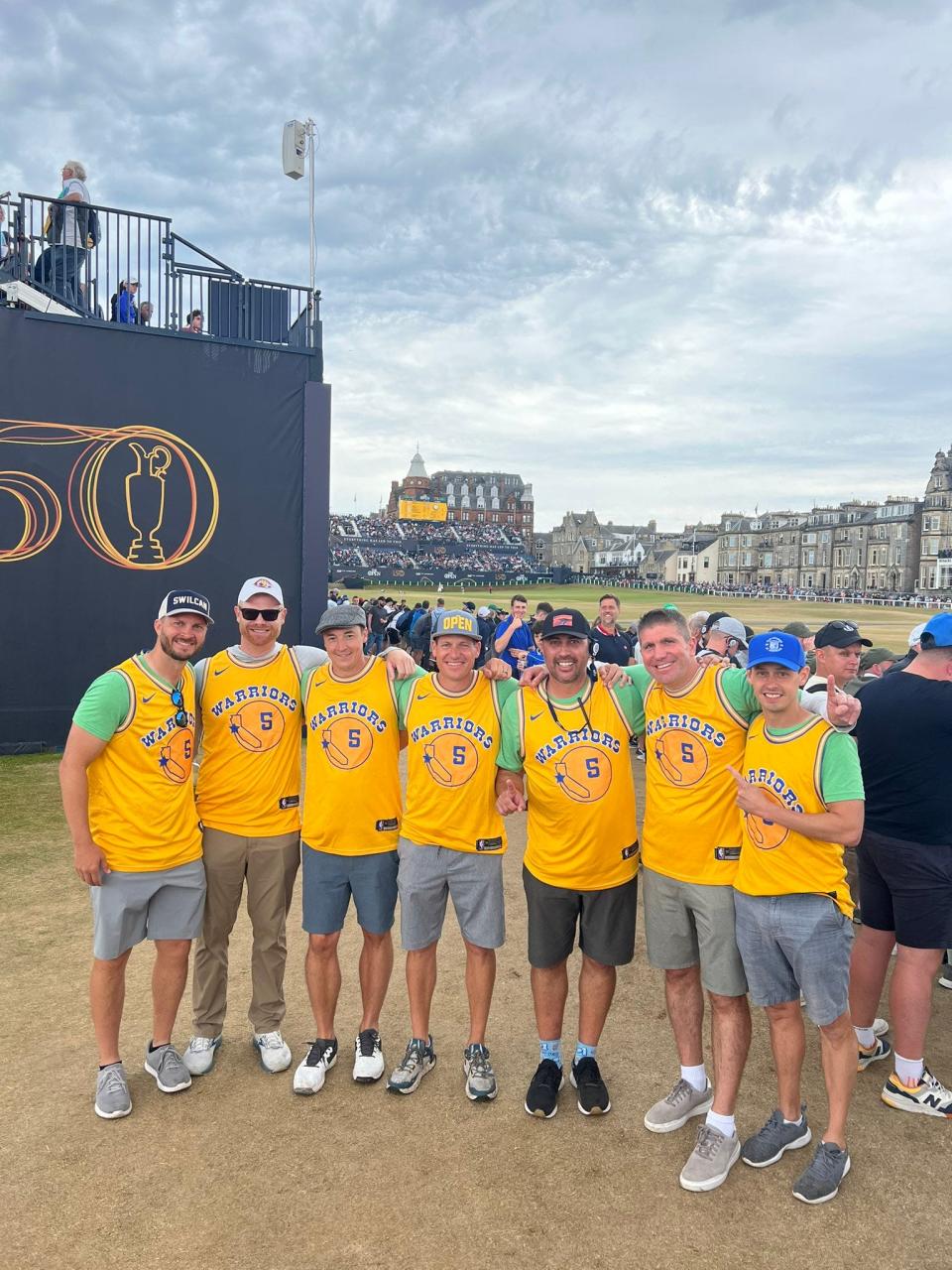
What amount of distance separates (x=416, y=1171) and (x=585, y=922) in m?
1.12

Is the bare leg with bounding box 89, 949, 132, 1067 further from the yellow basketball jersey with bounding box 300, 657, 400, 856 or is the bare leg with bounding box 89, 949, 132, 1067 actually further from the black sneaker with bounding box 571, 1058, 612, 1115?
the black sneaker with bounding box 571, 1058, 612, 1115

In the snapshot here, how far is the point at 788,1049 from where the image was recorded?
293cm

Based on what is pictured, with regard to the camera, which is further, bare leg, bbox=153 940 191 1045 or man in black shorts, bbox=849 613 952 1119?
bare leg, bbox=153 940 191 1045

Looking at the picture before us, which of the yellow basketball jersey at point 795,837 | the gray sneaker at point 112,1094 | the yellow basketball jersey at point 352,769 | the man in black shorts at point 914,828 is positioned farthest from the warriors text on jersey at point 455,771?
the man in black shorts at point 914,828

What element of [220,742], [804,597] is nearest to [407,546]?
[804,597]

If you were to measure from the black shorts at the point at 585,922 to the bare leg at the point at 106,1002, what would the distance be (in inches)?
69.5

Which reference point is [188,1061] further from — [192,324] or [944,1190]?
[192,324]

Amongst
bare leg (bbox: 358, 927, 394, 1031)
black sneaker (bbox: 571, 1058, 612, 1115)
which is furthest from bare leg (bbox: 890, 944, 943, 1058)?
bare leg (bbox: 358, 927, 394, 1031)

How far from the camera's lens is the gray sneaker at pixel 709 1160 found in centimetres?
284

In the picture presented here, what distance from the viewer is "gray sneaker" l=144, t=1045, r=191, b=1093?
3.36 meters

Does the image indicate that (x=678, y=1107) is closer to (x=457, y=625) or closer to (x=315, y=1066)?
(x=315, y=1066)

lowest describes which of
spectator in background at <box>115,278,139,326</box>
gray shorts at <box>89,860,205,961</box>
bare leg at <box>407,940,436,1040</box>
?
bare leg at <box>407,940,436,1040</box>

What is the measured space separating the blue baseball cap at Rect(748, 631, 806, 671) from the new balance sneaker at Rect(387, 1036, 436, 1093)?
7.37 feet

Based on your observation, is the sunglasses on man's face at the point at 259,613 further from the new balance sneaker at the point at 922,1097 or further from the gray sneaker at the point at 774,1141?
the new balance sneaker at the point at 922,1097
